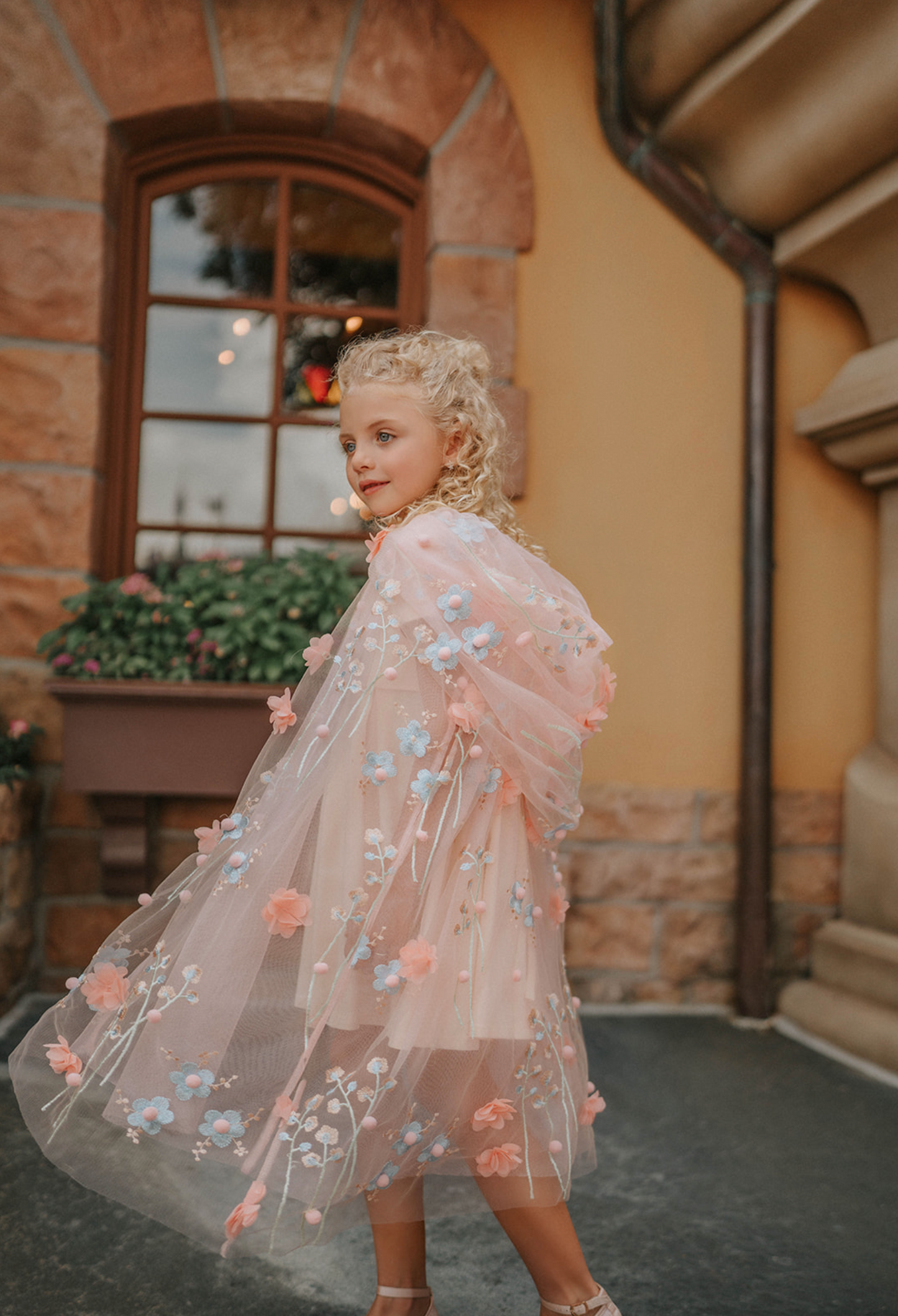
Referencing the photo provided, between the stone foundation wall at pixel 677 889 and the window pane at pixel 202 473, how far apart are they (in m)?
1.53

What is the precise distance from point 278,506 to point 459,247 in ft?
3.37

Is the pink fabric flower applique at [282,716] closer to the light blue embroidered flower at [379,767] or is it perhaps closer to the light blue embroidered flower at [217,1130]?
the light blue embroidered flower at [379,767]

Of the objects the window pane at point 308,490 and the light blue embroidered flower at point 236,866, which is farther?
the window pane at point 308,490

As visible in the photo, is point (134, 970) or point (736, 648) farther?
point (736, 648)

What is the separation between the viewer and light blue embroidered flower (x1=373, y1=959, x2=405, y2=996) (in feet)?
4.12

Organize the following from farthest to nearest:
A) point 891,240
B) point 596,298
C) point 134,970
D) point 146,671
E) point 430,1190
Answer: point 596,298
point 891,240
point 146,671
point 430,1190
point 134,970

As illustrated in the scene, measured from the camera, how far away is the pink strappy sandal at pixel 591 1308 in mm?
1375

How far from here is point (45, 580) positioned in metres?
2.91

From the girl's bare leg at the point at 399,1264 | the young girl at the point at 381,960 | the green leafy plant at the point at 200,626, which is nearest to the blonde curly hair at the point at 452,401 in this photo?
the young girl at the point at 381,960

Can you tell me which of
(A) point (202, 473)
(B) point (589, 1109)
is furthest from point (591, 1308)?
(A) point (202, 473)

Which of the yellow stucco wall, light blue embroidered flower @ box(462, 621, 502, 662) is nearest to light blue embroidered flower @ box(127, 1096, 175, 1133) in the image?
light blue embroidered flower @ box(462, 621, 502, 662)

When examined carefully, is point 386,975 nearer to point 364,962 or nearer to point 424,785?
point 364,962

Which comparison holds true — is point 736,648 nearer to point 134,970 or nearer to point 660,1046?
point 660,1046

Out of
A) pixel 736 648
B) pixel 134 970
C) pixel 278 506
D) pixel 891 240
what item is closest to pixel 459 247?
pixel 278 506
